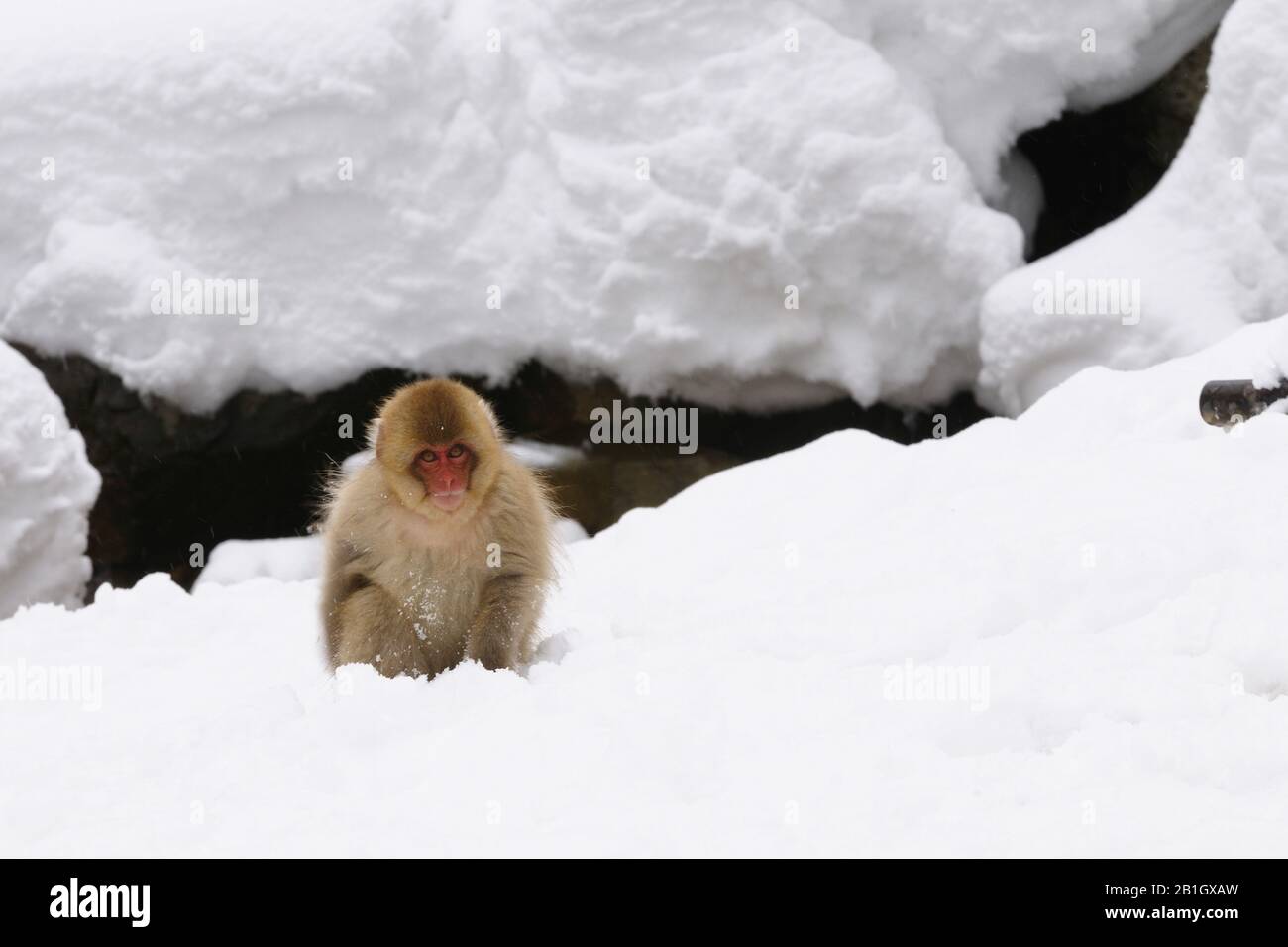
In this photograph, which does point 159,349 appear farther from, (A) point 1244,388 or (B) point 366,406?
(A) point 1244,388

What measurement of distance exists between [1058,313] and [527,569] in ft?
13.7

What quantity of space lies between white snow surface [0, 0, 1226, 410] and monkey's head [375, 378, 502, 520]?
419 cm

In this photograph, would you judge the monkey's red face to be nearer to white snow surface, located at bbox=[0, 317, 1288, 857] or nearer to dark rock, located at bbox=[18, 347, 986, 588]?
white snow surface, located at bbox=[0, 317, 1288, 857]

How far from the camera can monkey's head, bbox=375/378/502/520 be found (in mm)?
2684

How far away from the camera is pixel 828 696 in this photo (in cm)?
231

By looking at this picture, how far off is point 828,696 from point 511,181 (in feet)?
17.1

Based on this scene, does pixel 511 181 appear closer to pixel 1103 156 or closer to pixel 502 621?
pixel 1103 156

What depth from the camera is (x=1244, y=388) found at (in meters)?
3.18

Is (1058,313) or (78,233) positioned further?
(78,233)

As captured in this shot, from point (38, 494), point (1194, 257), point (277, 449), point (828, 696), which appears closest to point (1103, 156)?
point (1194, 257)

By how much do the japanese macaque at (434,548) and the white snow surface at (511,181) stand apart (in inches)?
162
